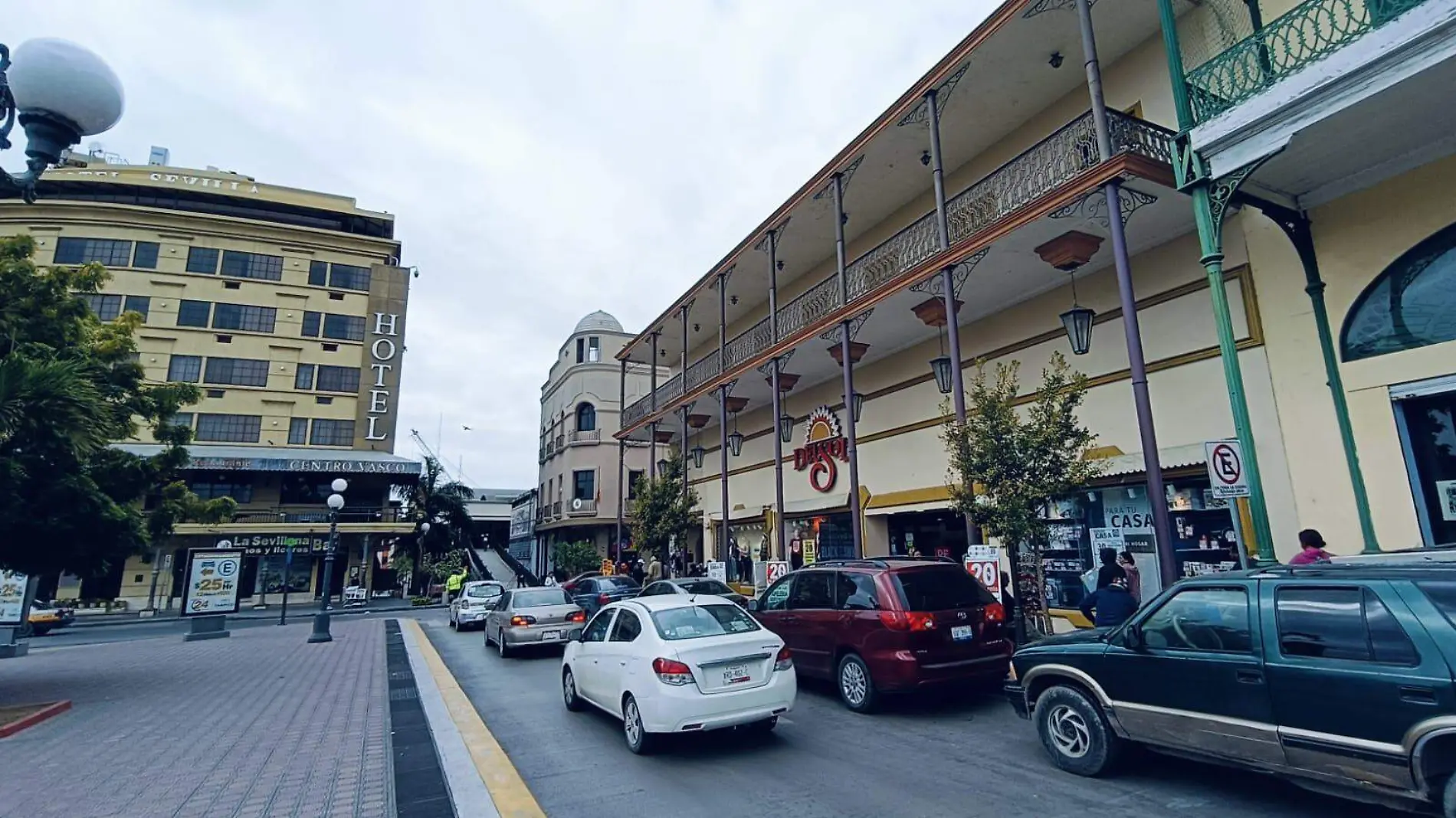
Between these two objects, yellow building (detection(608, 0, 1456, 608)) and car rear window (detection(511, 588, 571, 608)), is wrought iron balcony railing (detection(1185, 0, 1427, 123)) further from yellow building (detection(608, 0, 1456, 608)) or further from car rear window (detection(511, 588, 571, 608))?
car rear window (detection(511, 588, 571, 608))

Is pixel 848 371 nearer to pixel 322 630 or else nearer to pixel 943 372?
pixel 943 372

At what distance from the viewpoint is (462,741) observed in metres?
7.14

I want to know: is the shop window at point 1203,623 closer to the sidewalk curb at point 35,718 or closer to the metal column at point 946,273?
the metal column at point 946,273

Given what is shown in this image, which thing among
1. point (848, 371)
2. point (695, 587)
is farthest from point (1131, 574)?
point (695, 587)

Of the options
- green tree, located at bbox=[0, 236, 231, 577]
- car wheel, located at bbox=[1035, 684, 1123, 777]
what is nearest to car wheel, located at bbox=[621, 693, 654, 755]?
car wheel, located at bbox=[1035, 684, 1123, 777]

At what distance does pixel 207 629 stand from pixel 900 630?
21142 millimetres

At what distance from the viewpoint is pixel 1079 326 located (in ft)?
38.2

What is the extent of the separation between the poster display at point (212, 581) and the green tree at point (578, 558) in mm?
16716

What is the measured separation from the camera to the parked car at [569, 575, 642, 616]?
16984 mm

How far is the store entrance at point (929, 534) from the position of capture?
54.5 feet

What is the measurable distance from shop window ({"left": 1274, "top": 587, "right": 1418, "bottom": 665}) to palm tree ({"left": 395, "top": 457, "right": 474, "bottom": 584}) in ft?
140

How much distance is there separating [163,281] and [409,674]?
40567 millimetres

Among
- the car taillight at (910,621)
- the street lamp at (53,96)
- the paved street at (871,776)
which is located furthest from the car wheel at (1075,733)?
the street lamp at (53,96)

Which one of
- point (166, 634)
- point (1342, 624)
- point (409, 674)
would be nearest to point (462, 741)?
point (409, 674)
